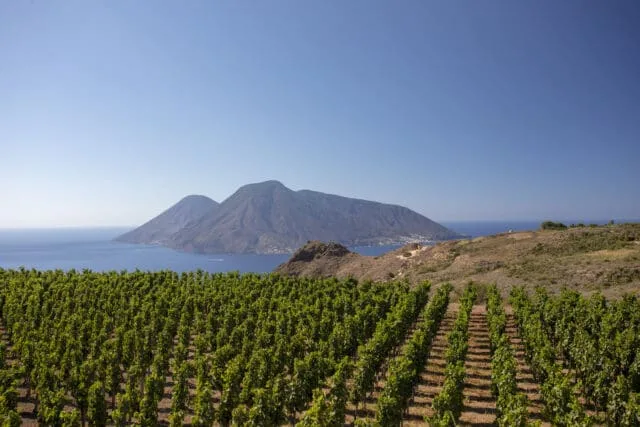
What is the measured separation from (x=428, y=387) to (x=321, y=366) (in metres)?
10.4

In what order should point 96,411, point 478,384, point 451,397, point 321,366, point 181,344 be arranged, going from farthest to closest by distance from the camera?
1. point 181,344
2. point 478,384
3. point 321,366
4. point 96,411
5. point 451,397

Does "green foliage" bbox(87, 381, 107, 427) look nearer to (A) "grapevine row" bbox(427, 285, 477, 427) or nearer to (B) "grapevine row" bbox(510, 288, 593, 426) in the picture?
(A) "grapevine row" bbox(427, 285, 477, 427)

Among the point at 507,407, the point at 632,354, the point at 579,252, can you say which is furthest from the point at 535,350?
the point at 579,252

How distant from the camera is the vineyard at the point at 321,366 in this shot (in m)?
24.1

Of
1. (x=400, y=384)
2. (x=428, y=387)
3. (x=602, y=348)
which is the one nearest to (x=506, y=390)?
(x=400, y=384)

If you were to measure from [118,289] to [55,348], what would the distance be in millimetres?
29500

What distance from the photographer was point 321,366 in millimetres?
29781

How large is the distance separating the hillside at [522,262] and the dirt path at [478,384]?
26228 mm

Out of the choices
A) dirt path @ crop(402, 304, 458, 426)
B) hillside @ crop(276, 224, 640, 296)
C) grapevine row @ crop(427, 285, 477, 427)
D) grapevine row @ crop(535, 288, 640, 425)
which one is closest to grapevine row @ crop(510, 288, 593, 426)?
grapevine row @ crop(535, 288, 640, 425)

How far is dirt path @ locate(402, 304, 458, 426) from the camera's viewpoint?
28281 millimetres

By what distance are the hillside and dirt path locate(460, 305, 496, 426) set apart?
26.2 m

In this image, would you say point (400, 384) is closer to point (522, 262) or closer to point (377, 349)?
point (377, 349)

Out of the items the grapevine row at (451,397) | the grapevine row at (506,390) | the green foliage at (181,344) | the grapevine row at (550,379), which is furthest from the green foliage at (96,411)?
the grapevine row at (550,379)

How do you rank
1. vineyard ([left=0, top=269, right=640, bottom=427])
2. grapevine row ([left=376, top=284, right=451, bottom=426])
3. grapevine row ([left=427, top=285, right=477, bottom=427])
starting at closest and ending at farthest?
1. grapevine row ([left=427, top=285, right=477, bottom=427])
2. grapevine row ([left=376, top=284, right=451, bottom=426])
3. vineyard ([left=0, top=269, right=640, bottom=427])
